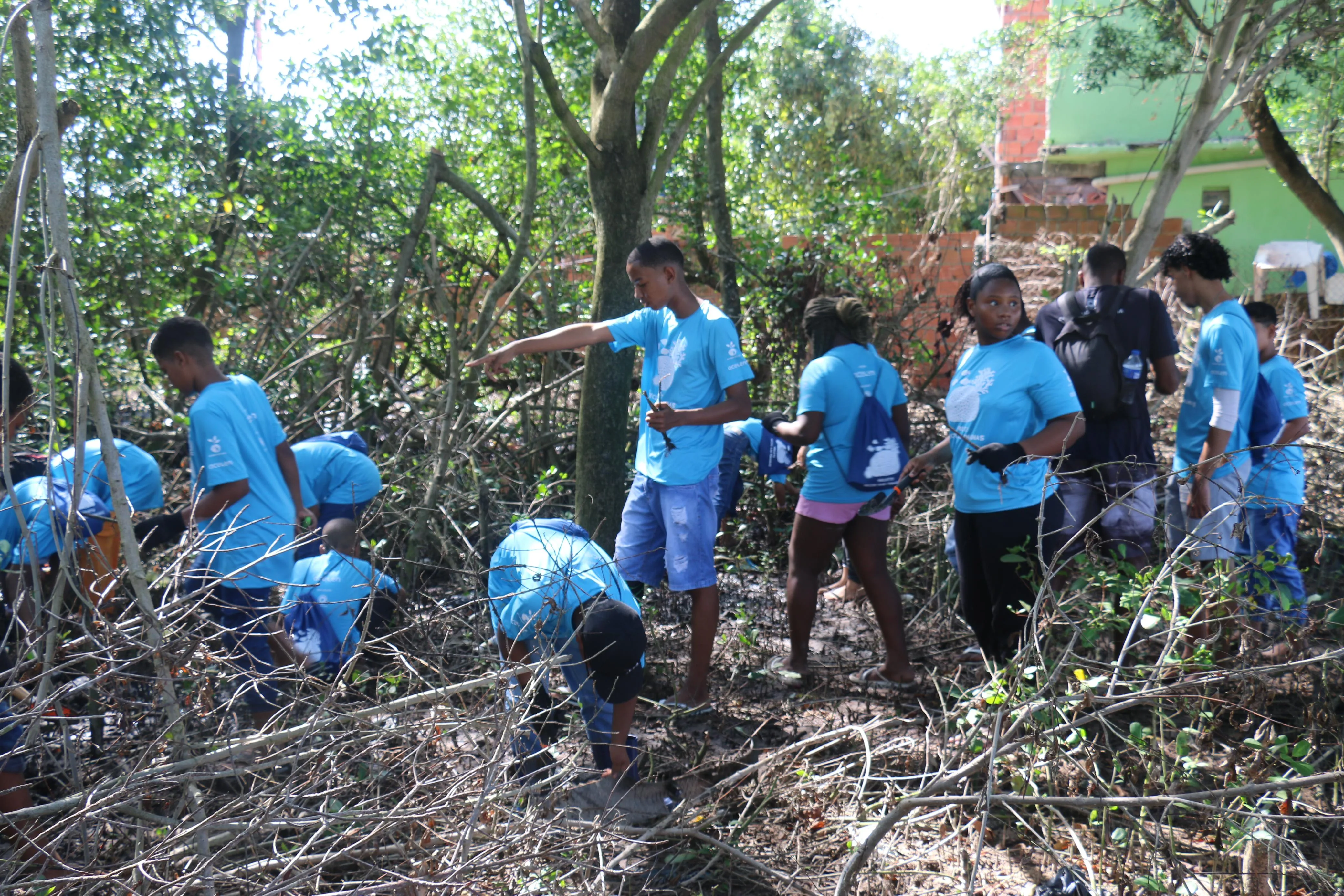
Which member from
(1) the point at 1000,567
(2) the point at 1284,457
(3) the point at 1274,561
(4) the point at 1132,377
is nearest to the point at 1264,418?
(2) the point at 1284,457

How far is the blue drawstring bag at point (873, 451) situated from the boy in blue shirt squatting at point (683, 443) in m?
0.48

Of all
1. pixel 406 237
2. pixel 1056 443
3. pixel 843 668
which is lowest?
pixel 843 668

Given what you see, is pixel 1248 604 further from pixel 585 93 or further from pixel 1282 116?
pixel 1282 116

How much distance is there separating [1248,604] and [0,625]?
3846 mm

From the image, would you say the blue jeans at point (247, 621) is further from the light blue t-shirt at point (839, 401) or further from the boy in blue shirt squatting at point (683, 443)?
Answer: the light blue t-shirt at point (839, 401)

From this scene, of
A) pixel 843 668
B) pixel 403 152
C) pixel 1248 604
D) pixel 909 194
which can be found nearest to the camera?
pixel 1248 604

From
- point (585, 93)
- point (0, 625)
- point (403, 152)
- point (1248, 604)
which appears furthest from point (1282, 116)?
point (0, 625)

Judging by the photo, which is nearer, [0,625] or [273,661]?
[0,625]

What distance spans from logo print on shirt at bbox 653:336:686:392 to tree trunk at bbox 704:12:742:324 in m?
3.03

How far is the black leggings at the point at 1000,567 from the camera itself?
3.67 metres

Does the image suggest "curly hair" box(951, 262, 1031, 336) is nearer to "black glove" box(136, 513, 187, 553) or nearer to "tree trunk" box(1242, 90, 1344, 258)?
"black glove" box(136, 513, 187, 553)

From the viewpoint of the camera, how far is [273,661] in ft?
12.0

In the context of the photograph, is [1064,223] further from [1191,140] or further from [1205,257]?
[1205,257]

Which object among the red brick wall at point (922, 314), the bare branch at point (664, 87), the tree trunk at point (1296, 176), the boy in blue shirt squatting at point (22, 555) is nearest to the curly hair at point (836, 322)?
the bare branch at point (664, 87)
